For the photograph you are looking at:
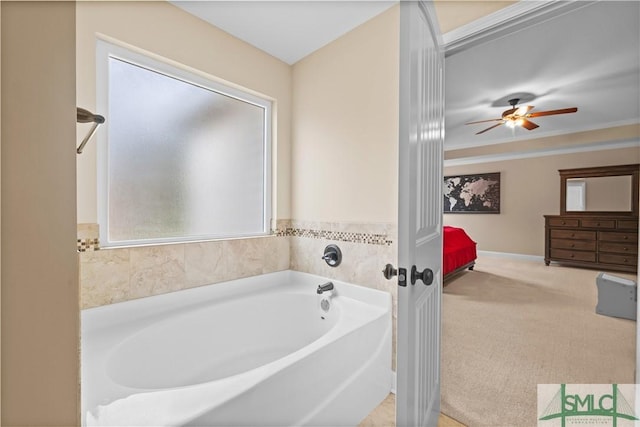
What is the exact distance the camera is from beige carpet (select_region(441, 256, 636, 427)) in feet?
5.40

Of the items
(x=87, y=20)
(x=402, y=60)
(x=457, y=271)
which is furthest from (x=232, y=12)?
(x=457, y=271)

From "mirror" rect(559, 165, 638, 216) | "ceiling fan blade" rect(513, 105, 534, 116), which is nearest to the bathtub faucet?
"ceiling fan blade" rect(513, 105, 534, 116)

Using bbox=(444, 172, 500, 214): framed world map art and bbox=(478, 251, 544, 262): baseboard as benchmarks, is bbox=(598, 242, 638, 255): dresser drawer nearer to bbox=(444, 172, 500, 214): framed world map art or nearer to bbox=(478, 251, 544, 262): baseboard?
bbox=(478, 251, 544, 262): baseboard

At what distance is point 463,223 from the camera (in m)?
6.80

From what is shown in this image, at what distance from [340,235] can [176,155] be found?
1287 millimetres

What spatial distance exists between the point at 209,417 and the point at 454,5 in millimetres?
2249

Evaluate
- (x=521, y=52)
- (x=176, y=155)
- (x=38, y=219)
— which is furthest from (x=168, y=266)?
(x=521, y=52)

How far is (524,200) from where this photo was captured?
A: 5.93 meters

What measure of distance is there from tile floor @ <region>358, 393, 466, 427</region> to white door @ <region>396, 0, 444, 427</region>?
10 centimetres

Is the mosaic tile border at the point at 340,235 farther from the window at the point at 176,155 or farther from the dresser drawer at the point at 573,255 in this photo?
the dresser drawer at the point at 573,255

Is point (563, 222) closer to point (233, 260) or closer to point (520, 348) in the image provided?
point (520, 348)

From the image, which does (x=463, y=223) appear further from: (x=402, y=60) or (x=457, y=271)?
(x=402, y=60)

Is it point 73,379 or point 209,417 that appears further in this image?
point 209,417

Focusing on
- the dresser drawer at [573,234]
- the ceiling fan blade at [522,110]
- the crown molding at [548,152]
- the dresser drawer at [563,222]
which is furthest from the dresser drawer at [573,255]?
the ceiling fan blade at [522,110]
